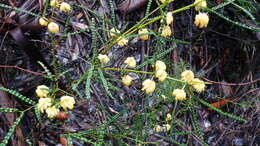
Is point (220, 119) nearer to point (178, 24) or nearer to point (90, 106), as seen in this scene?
point (178, 24)

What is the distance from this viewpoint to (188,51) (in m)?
1.99

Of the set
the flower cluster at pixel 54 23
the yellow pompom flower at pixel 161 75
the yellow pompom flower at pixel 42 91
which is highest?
the flower cluster at pixel 54 23

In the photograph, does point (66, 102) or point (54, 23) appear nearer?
point (66, 102)

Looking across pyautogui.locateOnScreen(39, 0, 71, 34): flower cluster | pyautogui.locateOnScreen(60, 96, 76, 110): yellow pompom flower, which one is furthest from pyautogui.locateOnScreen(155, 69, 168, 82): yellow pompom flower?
pyautogui.locateOnScreen(39, 0, 71, 34): flower cluster

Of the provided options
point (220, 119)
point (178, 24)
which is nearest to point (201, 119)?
point (220, 119)

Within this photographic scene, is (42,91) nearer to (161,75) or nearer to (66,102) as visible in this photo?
(66,102)

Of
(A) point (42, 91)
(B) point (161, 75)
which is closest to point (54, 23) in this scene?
(A) point (42, 91)

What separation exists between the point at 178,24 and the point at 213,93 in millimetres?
583

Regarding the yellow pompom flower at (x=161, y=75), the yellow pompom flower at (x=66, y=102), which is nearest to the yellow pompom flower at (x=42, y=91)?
the yellow pompom flower at (x=66, y=102)

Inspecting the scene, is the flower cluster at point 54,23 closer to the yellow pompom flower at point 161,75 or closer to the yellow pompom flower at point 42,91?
the yellow pompom flower at point 42,91

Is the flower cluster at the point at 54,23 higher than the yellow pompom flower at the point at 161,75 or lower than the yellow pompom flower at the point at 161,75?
higher

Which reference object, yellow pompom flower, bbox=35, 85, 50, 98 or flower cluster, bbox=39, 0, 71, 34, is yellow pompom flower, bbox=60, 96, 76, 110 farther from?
flower cluster, bbox=39, 0, 71, 34

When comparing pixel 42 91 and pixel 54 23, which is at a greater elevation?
pixel 54 23

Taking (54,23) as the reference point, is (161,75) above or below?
below
